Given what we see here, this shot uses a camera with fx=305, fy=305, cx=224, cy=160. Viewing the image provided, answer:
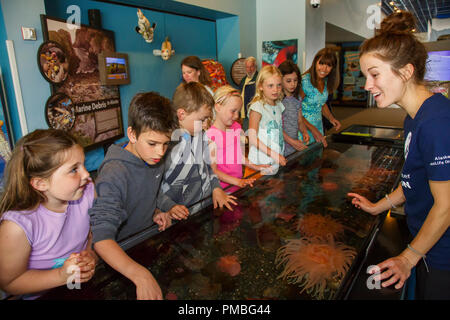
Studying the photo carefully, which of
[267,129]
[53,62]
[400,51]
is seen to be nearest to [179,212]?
[400,51]

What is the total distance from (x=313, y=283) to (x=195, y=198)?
34.5 inches

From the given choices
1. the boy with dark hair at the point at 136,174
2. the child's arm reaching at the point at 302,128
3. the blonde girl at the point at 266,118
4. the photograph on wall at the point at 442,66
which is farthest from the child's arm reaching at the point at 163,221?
the photograph on wall at the point at 442,66

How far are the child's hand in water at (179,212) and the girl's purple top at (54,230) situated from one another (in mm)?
331

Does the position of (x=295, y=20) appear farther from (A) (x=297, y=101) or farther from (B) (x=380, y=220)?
(B) (x=380, y=220)

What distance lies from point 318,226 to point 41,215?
1067 millimetres

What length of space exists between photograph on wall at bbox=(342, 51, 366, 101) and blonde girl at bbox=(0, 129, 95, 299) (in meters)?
12.3

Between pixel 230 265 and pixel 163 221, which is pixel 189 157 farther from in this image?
pixel 230 265

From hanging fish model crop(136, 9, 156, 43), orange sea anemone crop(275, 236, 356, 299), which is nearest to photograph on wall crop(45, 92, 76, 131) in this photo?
hanging fish model crop(136, 9, 156, 43)

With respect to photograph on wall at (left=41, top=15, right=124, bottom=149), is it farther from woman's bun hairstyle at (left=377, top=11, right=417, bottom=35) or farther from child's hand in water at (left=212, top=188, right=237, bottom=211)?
woman's bun hairstyle at (left=377, top=11, right=417, bottom=35)

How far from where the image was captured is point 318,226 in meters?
1.31

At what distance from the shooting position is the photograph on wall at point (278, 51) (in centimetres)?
550

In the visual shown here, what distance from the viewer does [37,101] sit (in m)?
2.69

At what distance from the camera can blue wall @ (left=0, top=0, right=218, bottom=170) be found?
2.52m
